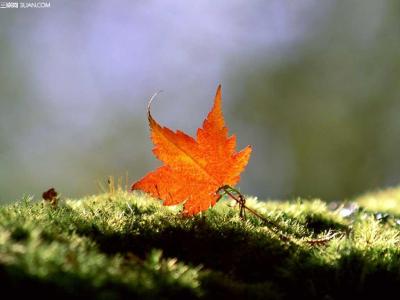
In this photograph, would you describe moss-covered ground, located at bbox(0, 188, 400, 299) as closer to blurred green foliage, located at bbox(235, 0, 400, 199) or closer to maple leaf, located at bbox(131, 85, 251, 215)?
maple leaf, located at bbox(131, 85, 251, 215)

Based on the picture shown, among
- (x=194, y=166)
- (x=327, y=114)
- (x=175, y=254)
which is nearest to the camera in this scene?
(x=175, y=254)

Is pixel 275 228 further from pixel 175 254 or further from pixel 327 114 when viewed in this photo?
pixel 327 114

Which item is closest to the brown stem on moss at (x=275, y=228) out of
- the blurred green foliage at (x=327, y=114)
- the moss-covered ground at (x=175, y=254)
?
the moss-covered ground at (x=175, y=254)

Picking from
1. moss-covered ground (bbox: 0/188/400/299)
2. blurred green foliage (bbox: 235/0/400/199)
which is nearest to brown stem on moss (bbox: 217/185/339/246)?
moss-covered ground (bbox: 0/188/400/299)

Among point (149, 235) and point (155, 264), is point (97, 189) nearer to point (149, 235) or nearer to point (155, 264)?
point (149, 235)

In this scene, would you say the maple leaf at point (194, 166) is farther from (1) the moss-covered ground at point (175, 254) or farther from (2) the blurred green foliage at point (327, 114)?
(2) the blurred green foliage at point (327, 114)

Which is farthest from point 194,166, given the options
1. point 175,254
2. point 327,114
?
point 327,114
